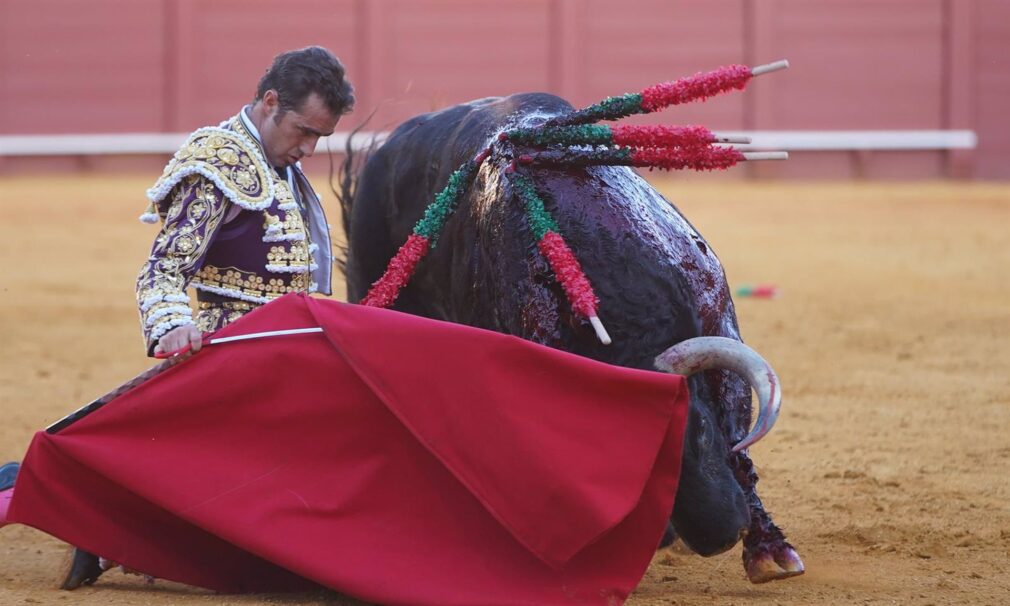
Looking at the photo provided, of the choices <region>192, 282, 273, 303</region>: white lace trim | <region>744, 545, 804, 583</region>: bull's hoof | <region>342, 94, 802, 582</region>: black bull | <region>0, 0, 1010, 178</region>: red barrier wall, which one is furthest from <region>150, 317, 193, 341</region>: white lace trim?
<region>0, 0, 1010, 178</region>: red barrier wall

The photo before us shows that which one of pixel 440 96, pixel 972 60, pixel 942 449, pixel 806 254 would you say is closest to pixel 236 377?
pixel 440 96

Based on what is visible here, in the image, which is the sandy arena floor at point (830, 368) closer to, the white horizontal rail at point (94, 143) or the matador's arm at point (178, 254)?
the matador's arm at point (178, 254)

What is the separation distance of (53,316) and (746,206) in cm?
606

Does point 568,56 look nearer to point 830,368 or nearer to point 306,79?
point 830,368

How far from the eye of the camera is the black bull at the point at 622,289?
8.67 feet

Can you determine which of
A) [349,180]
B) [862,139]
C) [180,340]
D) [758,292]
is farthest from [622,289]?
[862,139]

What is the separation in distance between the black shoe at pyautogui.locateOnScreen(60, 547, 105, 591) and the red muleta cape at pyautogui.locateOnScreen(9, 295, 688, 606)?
15cm

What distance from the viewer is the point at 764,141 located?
534 inches

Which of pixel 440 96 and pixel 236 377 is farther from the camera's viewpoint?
pixel 440 96

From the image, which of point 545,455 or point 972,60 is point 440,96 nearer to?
point 545,455

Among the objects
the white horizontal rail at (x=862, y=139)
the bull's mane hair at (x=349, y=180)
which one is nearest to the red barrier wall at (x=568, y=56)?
the white horizontal rail at (x=862, y=139)

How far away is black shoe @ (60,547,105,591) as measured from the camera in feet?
8.91

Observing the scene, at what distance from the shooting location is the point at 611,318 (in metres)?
2.74

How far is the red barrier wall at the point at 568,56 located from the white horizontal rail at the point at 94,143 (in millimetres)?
100
